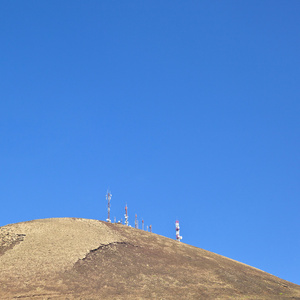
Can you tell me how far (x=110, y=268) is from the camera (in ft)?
150

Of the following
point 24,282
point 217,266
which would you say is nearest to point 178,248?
point 217,266

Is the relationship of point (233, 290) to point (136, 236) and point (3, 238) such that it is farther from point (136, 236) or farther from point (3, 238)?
point (3, 238)

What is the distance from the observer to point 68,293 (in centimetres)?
3922

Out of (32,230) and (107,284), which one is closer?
(107,284)

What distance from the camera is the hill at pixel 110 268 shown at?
40750 millimetres

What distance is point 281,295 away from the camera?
5012 cm

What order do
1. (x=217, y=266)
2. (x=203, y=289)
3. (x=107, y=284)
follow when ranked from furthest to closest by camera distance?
1. (x=217, y=266)
2. (x=203, y=289)
3. (x=107, y=284)

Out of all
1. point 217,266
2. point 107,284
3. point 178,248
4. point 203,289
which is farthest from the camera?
point 178,248

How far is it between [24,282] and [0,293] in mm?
2715

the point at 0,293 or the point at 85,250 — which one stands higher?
the point at 85,250

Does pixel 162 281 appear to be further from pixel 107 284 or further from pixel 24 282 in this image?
pixel 24 282

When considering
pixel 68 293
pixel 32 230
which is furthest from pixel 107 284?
pixel 32 230

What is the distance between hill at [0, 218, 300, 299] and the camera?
4075 centimetres

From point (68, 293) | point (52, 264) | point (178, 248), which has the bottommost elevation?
point (68, 293)
